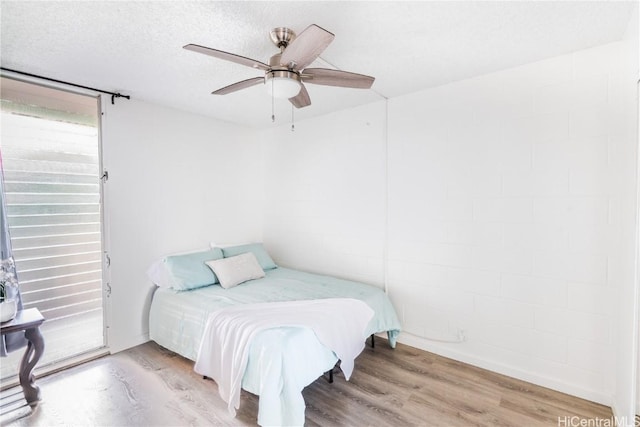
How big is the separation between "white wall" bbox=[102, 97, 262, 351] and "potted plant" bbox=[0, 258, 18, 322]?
694 millimetres

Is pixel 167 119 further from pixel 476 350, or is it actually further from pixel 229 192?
pixel 476 350

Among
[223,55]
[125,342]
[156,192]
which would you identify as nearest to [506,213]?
[223,55]

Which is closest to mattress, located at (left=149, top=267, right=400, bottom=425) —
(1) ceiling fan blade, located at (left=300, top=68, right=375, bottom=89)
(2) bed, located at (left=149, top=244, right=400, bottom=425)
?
(2) bed, located at (left=149, top=244, right=400, bottom=425)

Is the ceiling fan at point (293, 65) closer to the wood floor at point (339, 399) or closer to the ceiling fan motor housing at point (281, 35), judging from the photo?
the ceiling fan motor housing at point (281, 35)

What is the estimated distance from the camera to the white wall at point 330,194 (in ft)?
10.6

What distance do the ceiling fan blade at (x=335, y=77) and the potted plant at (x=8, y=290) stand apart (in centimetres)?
245

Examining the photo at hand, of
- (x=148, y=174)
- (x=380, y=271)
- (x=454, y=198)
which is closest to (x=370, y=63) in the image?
(x=454, y=198)

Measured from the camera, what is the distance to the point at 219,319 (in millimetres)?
2281

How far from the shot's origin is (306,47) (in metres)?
1.49

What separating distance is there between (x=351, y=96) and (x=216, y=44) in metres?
1.44

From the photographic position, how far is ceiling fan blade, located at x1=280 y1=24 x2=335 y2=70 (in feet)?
4.51

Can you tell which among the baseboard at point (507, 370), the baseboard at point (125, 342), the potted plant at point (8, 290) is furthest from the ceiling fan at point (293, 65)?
the baseboard at point (125, 342)

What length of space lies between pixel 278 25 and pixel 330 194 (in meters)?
2.02

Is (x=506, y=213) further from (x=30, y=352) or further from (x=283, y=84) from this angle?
(x=30, y=352)
